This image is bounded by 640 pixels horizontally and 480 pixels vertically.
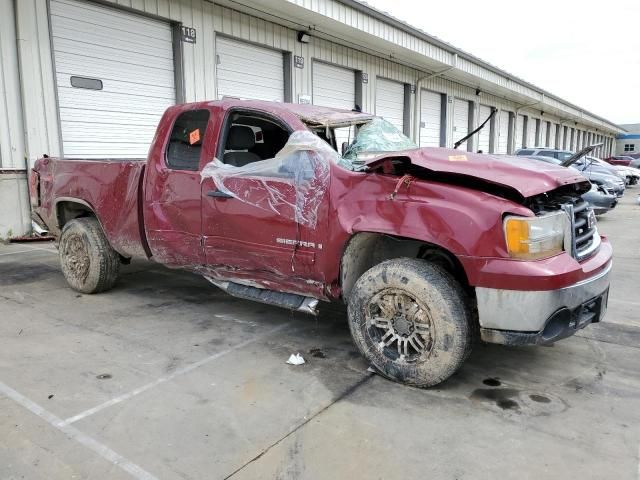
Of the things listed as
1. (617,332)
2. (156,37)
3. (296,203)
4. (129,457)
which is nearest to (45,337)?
(129,457)

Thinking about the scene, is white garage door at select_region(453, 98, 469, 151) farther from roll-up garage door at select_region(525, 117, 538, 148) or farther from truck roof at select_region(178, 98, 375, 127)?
truck roof at select_region(178, 98, 375, 127)

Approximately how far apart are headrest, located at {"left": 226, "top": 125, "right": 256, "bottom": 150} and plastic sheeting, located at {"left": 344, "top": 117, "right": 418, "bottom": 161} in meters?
0.96

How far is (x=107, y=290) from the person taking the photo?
18.3 feet

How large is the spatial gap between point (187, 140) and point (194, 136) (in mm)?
124

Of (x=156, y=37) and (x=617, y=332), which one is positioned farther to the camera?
(x=156, y=37)

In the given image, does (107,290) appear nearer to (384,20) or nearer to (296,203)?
(296,203)

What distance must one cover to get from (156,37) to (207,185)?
760 centimetres

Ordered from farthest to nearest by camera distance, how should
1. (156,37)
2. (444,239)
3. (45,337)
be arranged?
(156,37) → (45,337) → (444,239)

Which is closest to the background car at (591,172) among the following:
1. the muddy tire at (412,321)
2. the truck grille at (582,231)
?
the truck grille at (582,231)

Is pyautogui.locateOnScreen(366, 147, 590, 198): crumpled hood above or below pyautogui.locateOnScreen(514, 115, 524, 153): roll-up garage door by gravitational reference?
below

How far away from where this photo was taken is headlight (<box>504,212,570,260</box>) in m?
2.90

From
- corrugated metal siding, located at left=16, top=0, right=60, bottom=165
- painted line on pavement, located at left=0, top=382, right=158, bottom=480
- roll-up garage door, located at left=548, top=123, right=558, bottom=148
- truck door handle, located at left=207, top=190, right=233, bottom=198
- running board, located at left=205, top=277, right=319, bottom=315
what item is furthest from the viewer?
roll-up garage door, located at left=548, top=123, right=558, bottom=148

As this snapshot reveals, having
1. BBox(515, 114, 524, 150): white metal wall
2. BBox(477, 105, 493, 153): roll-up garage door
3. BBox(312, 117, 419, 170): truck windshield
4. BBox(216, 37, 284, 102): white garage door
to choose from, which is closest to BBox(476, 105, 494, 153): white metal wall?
BBox(477, 105, 493, 153): roll-up garage door

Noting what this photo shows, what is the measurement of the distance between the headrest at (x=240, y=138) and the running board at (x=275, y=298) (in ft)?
3.84
